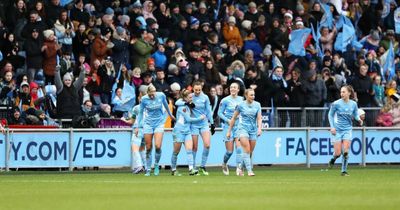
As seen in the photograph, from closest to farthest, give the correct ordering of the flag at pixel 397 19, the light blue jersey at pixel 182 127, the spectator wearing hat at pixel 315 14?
the light blue jersey at pixel 182 127 < the spectator wearing hat at pixel 315 14 < the flag at pixel 397 19

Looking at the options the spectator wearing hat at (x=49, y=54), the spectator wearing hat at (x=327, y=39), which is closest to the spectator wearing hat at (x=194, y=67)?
the spectator wearing hat at (x=49, y=54)

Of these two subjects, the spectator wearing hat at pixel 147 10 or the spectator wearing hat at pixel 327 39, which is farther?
the spectator wearing hat at pixel 327 39

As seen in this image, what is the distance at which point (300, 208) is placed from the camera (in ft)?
60.0

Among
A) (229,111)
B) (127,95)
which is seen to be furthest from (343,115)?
(127,95)

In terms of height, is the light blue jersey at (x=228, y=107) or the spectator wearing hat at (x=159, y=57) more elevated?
the spectator wearing hat at (x=159, y=57)

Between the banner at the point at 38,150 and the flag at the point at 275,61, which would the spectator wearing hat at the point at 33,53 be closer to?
the banner at the point at 38,150

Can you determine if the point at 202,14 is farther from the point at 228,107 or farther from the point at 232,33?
the point at 228,107

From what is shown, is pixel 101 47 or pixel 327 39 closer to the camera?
pixel 101 47

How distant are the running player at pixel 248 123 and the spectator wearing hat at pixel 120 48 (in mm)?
6837

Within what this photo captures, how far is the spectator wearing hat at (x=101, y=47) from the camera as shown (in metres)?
35.1

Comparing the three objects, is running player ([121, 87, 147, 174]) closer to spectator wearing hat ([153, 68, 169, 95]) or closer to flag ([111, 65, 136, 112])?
flag ([111, 65, 136, 112])

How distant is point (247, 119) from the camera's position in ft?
96.9

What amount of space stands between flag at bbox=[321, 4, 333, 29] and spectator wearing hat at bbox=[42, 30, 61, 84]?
1039 cm

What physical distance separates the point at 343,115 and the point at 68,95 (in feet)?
24.0
